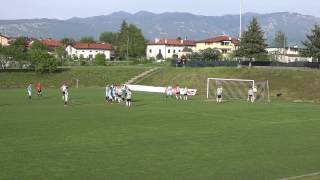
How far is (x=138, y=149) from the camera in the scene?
21750 mm

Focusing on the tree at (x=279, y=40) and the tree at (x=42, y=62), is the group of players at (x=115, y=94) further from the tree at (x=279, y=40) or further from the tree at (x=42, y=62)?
the tree at (x=279, y=40)

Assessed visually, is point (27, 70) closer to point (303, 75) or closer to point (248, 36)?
point (248, 36)

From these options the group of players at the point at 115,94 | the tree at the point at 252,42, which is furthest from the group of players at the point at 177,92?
the tree at the point at 252,42

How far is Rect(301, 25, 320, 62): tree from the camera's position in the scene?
81.9 metres

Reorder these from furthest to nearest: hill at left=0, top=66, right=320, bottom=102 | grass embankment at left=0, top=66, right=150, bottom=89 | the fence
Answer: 1. grass embankment at left=0, top=66, right=150, bottom=89
2. the fence
3. hill at left=0, top=66, right=320, bottom=102

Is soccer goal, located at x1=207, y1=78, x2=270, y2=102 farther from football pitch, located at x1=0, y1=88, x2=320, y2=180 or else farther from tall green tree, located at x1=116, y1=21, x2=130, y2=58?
tall green tree, located at x1=116, y1=21, x2=130, y2=58

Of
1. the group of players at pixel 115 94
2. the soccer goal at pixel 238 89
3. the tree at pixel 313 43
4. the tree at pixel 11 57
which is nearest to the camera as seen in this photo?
the group of players at pixel 115 94

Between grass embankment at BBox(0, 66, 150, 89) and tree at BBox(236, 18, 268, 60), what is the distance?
→ 53.8 feet

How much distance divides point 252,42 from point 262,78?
50.6ft

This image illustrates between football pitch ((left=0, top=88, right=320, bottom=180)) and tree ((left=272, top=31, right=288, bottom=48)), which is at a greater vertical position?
tree ((left=272, top=31, right=288, bottom=48))

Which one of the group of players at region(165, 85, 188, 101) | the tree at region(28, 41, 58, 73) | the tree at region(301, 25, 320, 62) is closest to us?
the group of players at region(165, 85, 188, 101)

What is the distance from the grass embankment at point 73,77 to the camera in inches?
3346

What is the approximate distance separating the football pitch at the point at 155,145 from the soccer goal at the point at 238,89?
2406 centimetres

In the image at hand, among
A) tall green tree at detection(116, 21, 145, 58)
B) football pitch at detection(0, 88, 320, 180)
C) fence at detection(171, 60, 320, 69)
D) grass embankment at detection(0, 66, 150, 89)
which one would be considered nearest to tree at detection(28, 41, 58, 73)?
grass embankment at detection(0, 66, 150, 89)
